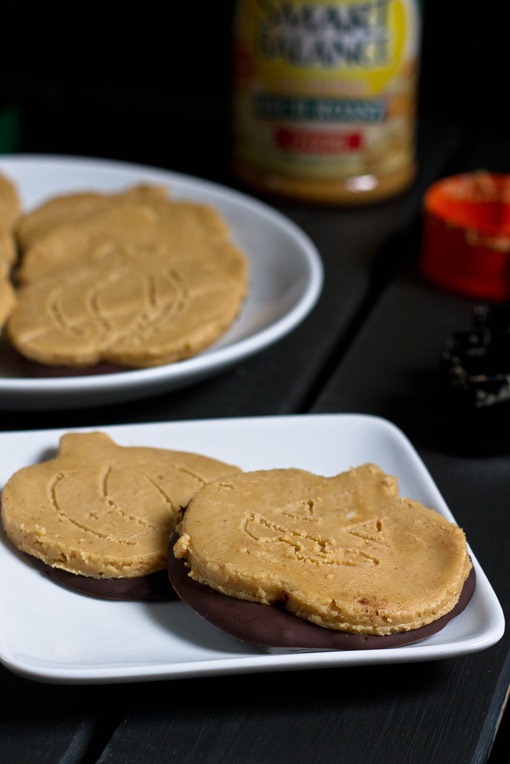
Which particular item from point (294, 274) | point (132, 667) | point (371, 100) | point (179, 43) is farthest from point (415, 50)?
point (132, 667)

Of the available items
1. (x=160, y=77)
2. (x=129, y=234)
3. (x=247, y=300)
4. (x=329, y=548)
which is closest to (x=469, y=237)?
(x=247, y=300)

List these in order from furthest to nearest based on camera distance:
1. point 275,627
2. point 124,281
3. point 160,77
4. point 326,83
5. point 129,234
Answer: point 160,77 < point 326,83 < point 129,234 < point 124,281 < point 275,627

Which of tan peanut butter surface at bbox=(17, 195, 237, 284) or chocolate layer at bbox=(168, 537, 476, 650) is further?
tan peanut butter surface at bbox=(17, 195, 237, 284)

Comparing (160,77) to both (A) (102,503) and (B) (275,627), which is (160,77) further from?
(B) (275,627)

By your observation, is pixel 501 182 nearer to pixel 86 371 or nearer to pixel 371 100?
pixel 371 100

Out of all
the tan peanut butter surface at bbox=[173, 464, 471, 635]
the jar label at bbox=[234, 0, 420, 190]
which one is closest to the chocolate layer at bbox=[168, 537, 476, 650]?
the tan peanut butter surface at bbox=[173, 464, 471, 635]

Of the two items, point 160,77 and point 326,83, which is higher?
point 326,83

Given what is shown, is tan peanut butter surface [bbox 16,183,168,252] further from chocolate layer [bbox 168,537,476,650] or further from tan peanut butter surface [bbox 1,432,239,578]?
chocolate layer [bbox 168,537,476,650]
